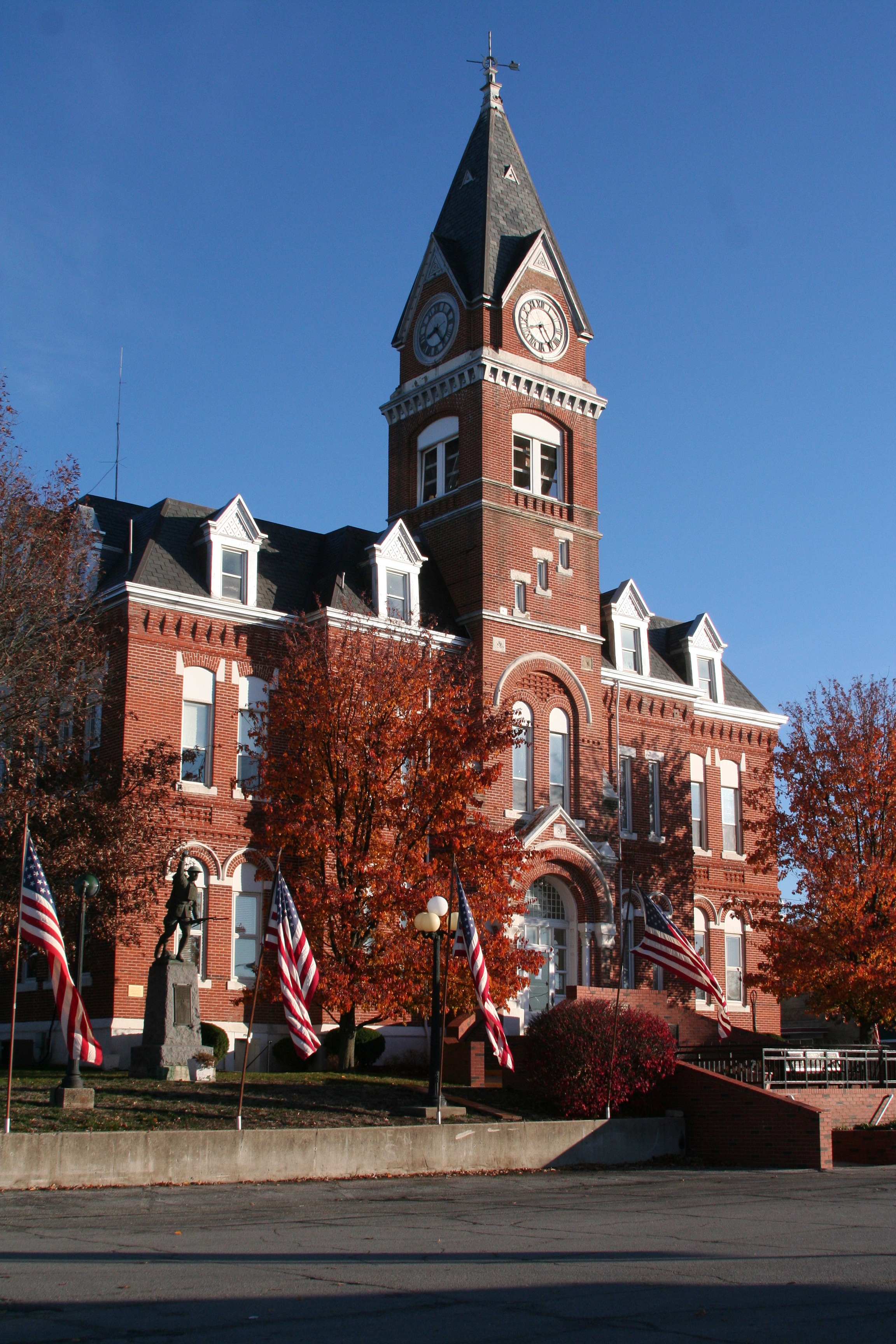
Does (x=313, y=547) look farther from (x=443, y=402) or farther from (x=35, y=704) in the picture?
(x=35, y=704)

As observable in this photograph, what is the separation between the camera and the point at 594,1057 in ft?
83.3

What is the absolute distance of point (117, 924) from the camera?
93.4 ft

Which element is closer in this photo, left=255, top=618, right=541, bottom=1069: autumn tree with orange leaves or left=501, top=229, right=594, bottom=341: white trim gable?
A: left=255, top=618, right=541, bottom=1069: autumn tree with orange leaves

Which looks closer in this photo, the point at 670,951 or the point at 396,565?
the point at 670,951

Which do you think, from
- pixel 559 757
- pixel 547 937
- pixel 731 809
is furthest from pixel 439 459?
pixel 731 809

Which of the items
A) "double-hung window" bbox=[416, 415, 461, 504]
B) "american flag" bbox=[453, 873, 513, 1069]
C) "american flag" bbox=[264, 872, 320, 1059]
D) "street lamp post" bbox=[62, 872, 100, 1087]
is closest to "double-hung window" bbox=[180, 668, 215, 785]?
"street lamp post" bbox=[62, 872, 100, 1087]

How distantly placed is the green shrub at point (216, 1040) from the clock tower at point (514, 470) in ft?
33.5

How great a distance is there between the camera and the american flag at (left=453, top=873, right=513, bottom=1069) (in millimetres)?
23250

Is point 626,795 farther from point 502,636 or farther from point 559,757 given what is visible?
point 502,636

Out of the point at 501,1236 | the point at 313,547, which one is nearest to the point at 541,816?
the point at 313,547

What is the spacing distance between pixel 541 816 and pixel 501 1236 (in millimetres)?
24539

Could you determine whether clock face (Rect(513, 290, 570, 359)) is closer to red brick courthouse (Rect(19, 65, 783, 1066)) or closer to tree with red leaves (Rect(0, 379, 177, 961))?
red brick courthouse (Rect(19, 65, 783, 1066))

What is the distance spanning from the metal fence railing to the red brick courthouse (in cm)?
560

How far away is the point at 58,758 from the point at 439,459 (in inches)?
699
